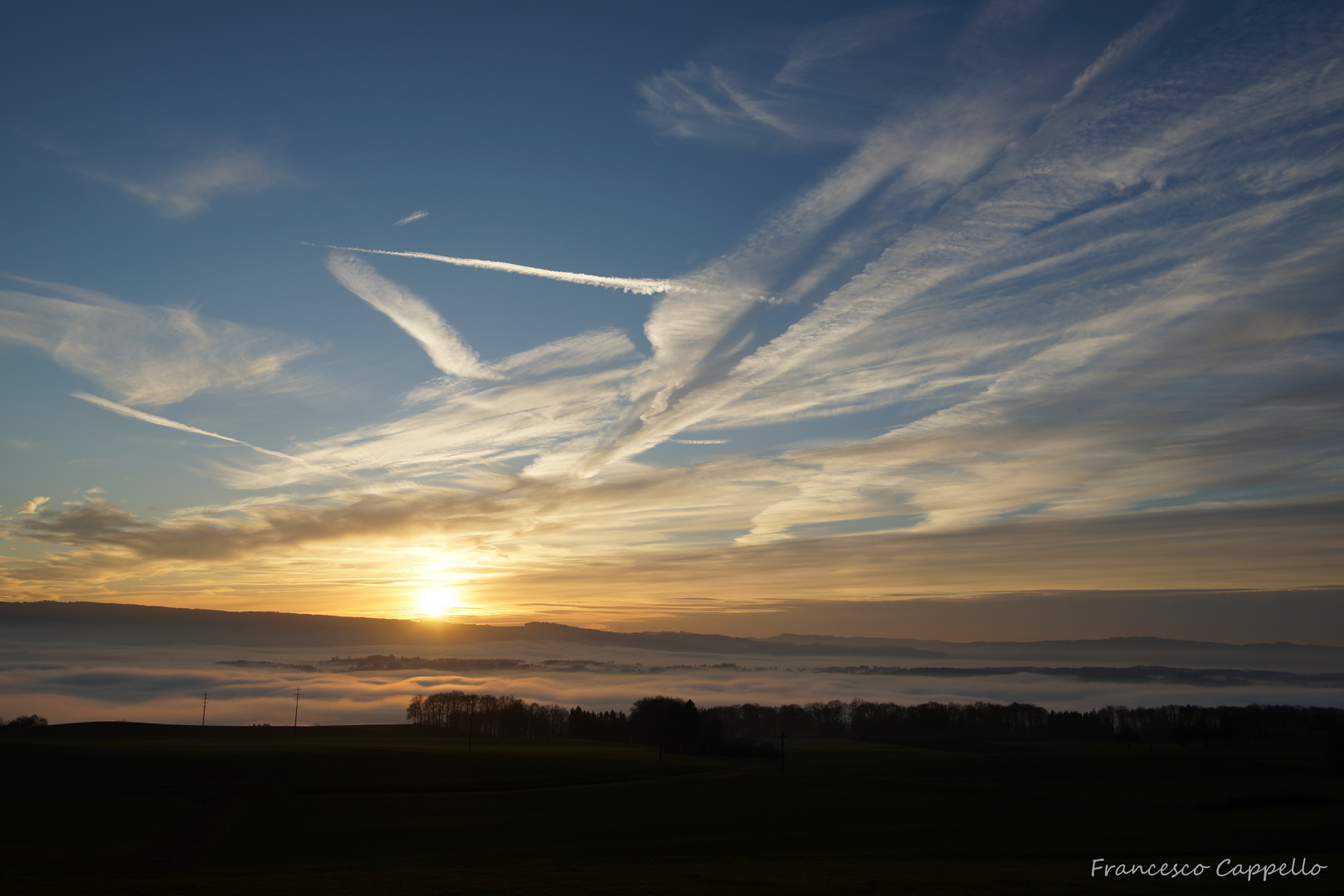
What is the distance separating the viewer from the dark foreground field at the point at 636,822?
2822 cm

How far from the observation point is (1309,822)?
42469 mm

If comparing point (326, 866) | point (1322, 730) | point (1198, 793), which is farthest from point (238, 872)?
point (1322, 730)

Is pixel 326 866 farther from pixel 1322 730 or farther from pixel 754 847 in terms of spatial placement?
pixel 1322 730

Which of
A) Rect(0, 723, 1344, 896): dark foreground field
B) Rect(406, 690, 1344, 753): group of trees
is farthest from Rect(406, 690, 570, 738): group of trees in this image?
Rect(0, 723, 1344, 896): dark foreground field

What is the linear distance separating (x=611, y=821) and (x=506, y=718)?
150 metres

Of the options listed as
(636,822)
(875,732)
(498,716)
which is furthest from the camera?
(875,732)

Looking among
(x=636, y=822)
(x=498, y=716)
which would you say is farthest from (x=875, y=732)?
(x=636, y=822)

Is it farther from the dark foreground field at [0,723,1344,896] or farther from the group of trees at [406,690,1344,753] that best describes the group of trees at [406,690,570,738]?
the dark foreground field at [0,723,1344,896]

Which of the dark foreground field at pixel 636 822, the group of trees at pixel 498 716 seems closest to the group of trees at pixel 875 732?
the group of trees at pixel 498 716

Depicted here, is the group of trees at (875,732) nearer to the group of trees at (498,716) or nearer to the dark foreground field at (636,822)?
the group of trees at (498,716)

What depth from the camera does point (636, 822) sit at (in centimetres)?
5128

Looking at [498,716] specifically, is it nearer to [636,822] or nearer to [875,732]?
[875,732]

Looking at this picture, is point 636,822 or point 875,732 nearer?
point 636,822

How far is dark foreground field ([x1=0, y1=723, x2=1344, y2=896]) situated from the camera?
28.2 meters
